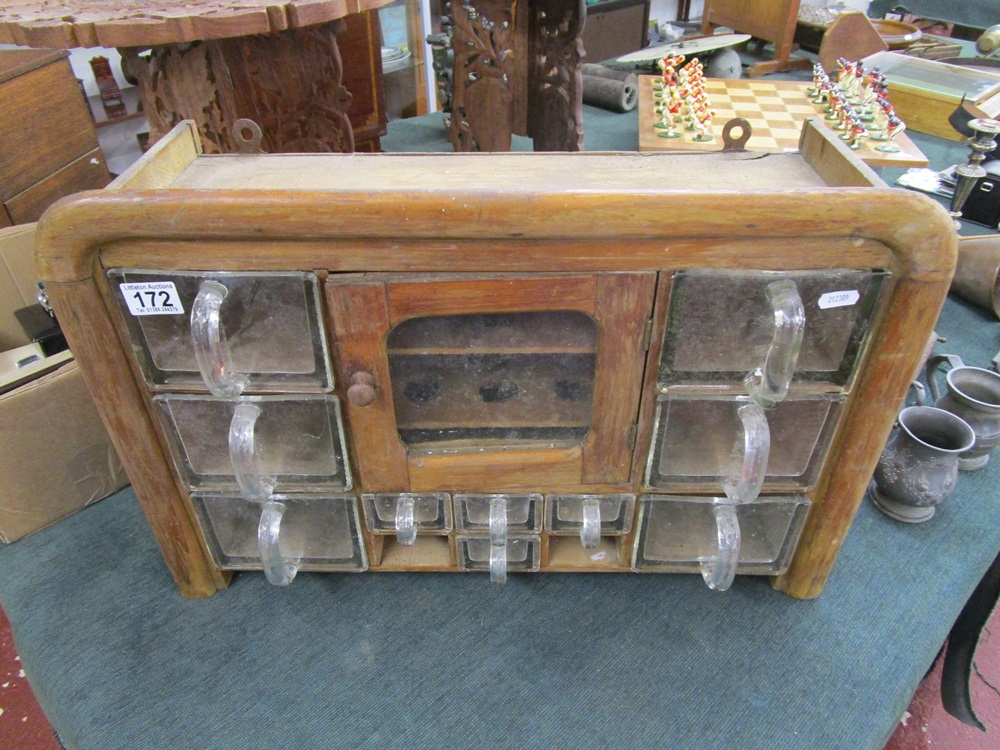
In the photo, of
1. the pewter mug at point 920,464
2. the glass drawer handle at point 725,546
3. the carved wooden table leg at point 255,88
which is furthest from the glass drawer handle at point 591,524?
the carved wooden table leg at point 255,88

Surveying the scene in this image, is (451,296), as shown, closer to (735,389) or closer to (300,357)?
(300,357)

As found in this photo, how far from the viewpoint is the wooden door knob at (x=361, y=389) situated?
749 mm

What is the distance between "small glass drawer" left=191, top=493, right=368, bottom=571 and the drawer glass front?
16cm

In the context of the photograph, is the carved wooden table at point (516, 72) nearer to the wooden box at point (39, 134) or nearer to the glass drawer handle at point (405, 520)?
the wooden box at point (39, 134)

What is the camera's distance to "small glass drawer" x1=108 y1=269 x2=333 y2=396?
2.30 ft

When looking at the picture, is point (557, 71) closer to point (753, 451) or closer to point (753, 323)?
point (753, 323)

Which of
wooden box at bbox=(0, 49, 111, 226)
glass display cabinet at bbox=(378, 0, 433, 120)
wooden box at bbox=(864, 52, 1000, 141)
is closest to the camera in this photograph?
wooden box at bbox=(0, 49, 111, 226)

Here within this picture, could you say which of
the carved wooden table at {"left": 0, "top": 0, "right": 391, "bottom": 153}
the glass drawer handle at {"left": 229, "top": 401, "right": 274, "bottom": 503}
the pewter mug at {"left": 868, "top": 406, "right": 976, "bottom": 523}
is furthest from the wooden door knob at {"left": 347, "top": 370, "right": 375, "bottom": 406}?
the pewter mug at {"left": 868, "top": 406, "right": 976, "bottom": 523}

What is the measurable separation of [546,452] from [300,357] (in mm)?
310

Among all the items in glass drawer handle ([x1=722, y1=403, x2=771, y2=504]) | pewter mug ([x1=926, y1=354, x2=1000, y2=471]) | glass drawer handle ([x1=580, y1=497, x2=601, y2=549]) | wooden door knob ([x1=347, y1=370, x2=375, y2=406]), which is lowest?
pewter mug ([x1=926, y1=354, x2=1000, y2=471])

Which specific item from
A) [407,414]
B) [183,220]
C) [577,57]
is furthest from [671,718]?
[577,57]

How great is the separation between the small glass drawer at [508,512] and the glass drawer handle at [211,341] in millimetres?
319

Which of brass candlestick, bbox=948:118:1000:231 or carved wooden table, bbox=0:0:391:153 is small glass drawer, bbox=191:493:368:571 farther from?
brass candlestick, bbox=948:118:1000:231

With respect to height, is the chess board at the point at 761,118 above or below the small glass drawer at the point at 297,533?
above
